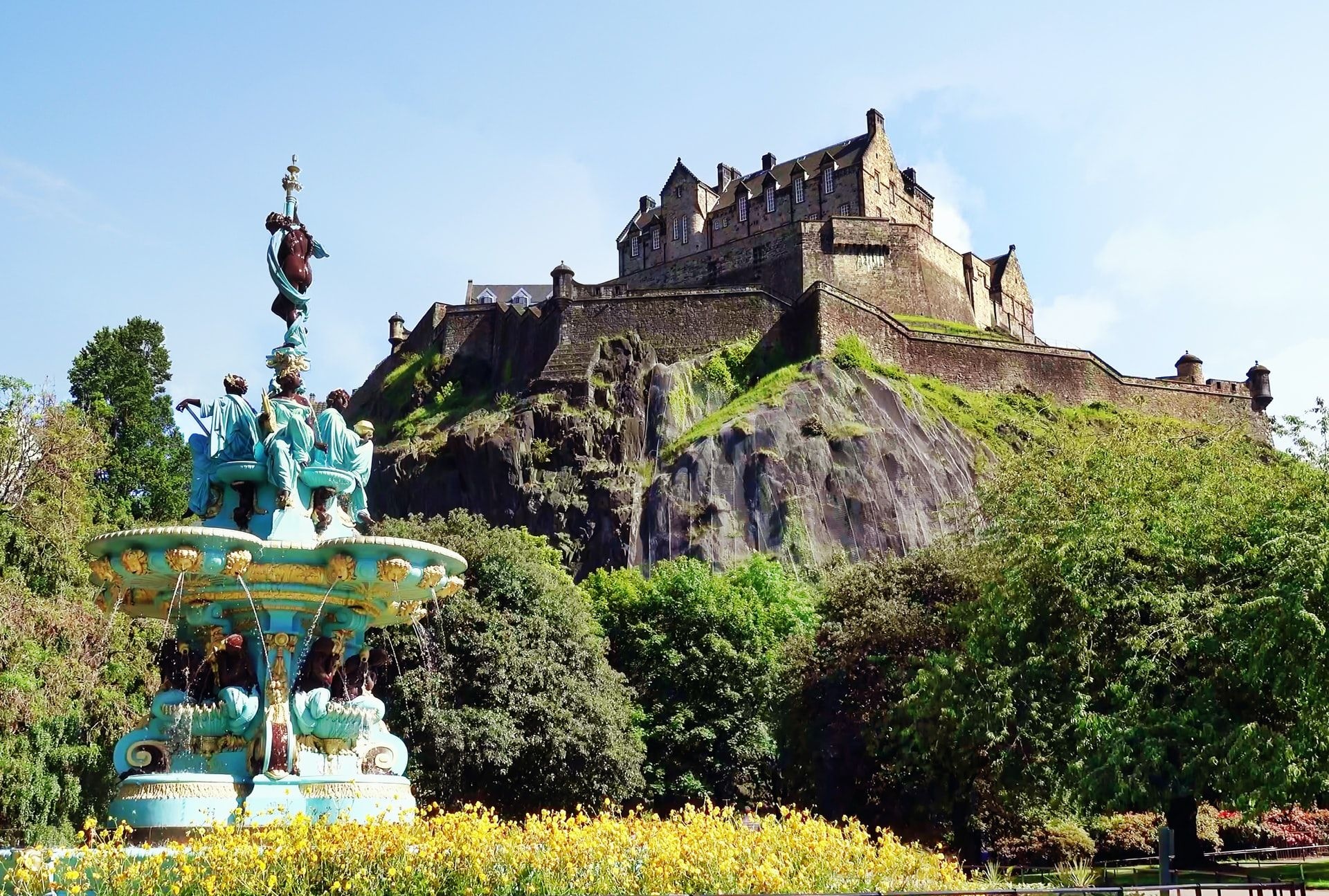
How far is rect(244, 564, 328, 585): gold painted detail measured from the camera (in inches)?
528

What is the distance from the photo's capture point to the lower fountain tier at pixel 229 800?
1223 centimetres

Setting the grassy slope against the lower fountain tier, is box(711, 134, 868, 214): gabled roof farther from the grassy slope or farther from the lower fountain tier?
the lower fountain tier

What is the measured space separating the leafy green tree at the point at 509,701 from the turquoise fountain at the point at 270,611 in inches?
464

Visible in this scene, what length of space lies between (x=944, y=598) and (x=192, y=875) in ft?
75.1

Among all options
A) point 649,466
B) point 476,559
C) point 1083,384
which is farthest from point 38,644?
point 1083,384

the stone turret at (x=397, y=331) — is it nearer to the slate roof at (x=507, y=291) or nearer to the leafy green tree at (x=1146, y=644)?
the slate roof at (x=507, y=291)

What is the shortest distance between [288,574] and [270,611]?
53 cm

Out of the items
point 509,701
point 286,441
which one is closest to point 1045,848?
point 509,701

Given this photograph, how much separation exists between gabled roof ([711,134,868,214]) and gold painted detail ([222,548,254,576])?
68.2m

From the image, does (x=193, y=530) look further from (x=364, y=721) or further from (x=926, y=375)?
(x=926, y=375)

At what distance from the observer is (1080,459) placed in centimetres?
2589

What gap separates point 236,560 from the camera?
12953 millimetres

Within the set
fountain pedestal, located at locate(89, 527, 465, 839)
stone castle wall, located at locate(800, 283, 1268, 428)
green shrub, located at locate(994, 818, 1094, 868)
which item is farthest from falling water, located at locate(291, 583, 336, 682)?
stone castle wall, located at locate(800, 283, 1268, 428)

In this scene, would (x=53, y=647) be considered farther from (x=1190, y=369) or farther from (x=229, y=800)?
(x=1190, y=369)
